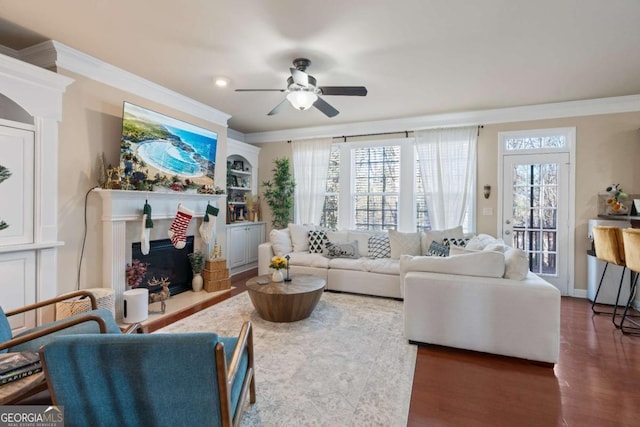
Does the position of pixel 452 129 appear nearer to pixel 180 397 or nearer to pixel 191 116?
pixel 191 116

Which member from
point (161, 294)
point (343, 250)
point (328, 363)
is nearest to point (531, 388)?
point (328, 363)

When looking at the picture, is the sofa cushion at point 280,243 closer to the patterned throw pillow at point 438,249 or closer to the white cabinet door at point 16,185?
the patterned throw pillow at point 438,249

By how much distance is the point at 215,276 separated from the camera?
4.53 meters

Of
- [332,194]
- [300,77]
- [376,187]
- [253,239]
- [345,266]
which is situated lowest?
[345,266]

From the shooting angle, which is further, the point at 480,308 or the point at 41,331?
the point at 480,308

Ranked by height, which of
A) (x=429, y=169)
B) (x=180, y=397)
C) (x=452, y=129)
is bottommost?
(x=180, y=397)

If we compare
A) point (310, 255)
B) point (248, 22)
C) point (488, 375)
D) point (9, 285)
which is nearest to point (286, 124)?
point (310, 255)

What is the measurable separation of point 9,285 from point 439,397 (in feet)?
11.6

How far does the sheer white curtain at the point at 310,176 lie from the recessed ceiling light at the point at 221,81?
7.88 ft

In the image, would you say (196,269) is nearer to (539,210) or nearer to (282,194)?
(282,194)

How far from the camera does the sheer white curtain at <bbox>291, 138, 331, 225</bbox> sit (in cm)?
589

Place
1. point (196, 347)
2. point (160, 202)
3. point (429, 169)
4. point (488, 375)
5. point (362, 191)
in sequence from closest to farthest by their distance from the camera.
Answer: point (196, 347) → point (488, 375) → point (160, 202) → point (429, 169) → point (362, 191)

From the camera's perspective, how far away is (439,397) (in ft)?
6.93

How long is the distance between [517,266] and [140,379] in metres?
2.85
